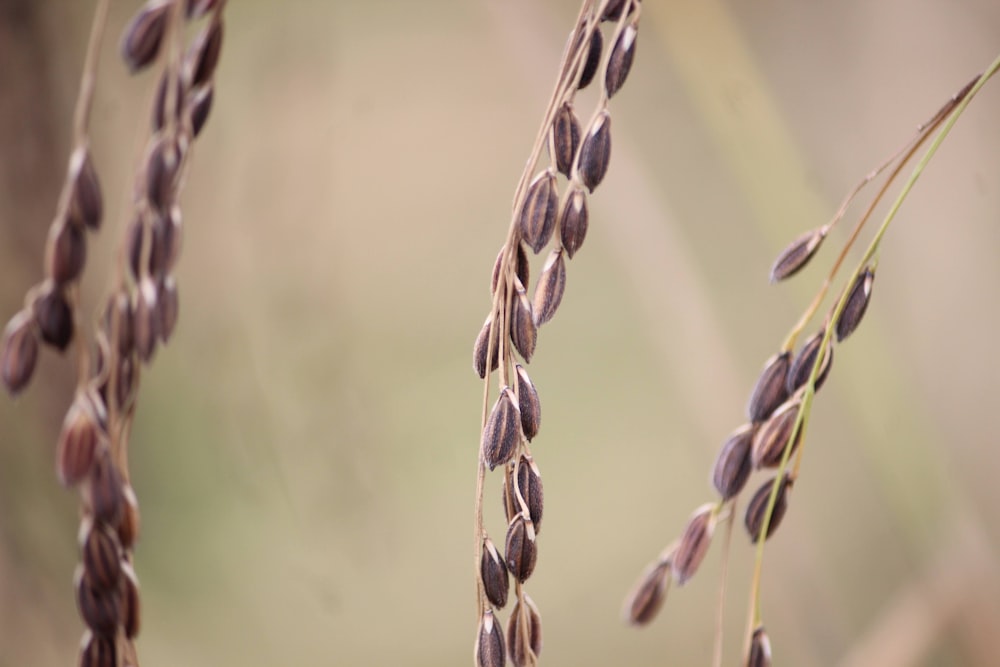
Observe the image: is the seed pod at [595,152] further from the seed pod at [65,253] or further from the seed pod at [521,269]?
the seed pod at [65,253]

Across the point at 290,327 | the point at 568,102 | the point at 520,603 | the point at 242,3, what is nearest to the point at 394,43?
the point at 242,3

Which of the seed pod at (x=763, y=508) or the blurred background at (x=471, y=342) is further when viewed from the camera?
the blurred background at (x=471, y=342)

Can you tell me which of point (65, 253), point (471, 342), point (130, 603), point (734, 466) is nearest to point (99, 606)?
point (130, 603)

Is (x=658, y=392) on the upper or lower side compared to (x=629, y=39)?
lower

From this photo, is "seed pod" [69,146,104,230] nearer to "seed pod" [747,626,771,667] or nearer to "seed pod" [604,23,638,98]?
"seed pod" [604,23,638,98]

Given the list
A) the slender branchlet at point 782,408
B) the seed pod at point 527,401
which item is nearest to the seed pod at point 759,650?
the slender branchlet at point 782,408

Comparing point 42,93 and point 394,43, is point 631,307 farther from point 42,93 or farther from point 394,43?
Result: point 42,93

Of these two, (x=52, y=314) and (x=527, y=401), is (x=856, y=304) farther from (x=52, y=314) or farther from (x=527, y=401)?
(x=52, y=314)

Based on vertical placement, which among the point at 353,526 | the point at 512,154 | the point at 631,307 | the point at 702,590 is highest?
the point at 512,154
